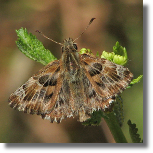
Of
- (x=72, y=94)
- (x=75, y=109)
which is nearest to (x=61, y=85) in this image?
(x=72, y=94)

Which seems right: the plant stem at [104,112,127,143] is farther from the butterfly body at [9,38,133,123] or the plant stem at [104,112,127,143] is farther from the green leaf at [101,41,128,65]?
the green leaf at [101,41,128,65]

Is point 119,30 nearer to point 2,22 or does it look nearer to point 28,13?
point 28,13

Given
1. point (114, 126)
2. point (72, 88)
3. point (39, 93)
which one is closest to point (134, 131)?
point (114, 126)

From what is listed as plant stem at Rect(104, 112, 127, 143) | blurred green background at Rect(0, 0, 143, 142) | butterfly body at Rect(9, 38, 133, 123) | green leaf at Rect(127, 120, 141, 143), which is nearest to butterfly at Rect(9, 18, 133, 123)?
butterfly body at Rect(9, 38, 133, 123)

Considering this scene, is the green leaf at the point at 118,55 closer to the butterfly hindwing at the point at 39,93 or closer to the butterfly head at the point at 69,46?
the butterfly head at the point at 69,46

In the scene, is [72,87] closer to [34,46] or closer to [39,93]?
[39,93]

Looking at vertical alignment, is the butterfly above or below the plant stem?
above

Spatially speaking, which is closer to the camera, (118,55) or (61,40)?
(118,55)
